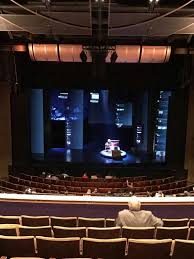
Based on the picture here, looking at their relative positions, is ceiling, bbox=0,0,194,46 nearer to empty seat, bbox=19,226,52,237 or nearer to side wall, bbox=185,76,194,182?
empty seat, bbox=19,226,52,237

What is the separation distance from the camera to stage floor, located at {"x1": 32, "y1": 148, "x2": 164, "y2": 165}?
15.6 metres

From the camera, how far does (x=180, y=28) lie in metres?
7.67

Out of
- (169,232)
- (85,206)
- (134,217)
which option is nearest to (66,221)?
(85,206)

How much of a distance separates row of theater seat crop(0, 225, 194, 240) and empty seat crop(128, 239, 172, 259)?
50 centimetres

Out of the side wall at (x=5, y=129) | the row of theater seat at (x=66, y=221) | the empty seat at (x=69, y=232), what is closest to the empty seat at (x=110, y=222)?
the row of theater seat at (x=66, y=221)

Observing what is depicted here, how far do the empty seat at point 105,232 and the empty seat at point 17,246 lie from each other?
29.4 inches

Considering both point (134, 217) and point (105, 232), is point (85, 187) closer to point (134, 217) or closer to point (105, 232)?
point (134, 217)

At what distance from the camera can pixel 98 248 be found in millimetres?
3676

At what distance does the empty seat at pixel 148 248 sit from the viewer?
3582 mm

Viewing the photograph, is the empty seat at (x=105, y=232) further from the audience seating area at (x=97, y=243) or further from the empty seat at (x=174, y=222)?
the empty seat at (x=174, y=222)

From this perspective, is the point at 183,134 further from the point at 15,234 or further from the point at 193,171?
the point at 15,234

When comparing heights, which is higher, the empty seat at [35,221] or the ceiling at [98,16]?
the ceiling at [98,16]

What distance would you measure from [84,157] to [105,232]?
1198 centimetres

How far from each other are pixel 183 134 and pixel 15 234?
38.9ft
